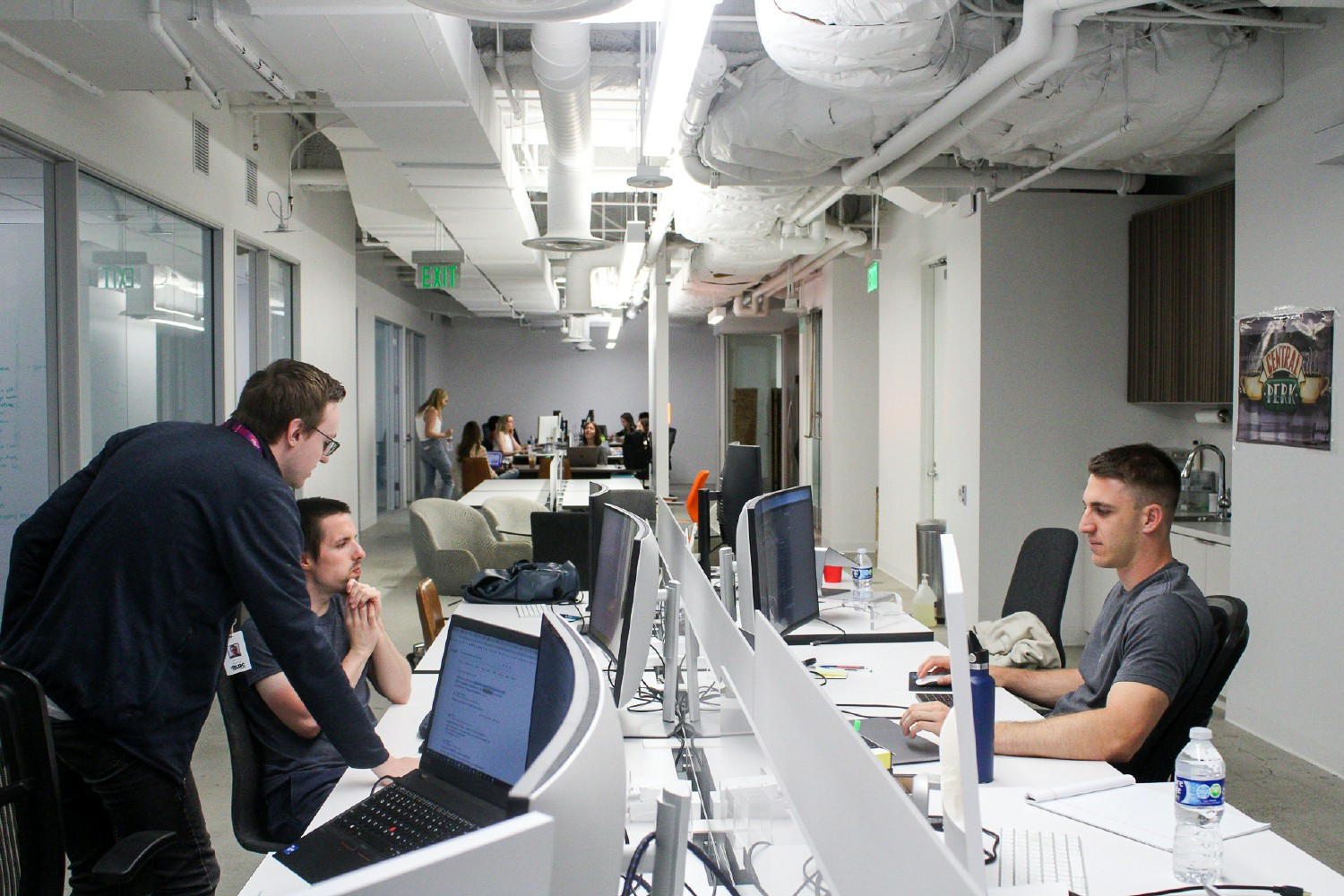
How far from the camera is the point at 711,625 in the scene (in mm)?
1993

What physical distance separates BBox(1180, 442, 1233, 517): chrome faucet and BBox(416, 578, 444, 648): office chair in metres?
3.98

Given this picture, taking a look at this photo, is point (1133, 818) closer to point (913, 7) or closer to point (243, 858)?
point (913, 7)

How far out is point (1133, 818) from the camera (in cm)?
188

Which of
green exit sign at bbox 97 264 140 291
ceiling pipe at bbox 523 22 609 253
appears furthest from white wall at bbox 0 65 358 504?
ceiling pipe at bbox 523 22 609 253

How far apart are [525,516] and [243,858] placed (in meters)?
4.27

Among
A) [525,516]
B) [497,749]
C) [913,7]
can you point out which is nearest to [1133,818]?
[497,749]

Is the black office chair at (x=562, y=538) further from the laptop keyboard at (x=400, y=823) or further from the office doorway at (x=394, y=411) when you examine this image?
the office doorway at (x=394, y=411)

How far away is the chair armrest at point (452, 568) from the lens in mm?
6301

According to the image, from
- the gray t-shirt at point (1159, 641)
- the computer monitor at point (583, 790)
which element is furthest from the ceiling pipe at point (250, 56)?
the gray t-shirt at point (1159, 641)

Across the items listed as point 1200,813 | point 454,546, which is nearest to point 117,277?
point 454,546

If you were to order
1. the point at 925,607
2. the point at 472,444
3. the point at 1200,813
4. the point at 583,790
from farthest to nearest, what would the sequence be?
the point at 472,444
the point at 925,607
the point at 1200,813
the point at 583,790

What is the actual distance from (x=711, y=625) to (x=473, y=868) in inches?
52.8

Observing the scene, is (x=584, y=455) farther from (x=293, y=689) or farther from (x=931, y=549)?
(x=293, y=689)

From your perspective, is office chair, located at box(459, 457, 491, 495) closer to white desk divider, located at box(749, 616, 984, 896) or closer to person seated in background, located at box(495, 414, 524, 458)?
person seated in background, located at box(495, 414, 524, 458)
